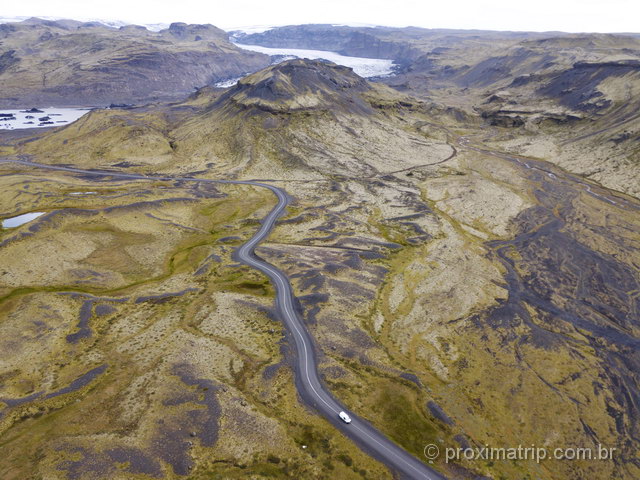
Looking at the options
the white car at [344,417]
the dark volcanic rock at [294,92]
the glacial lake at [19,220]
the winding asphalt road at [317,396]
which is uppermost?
the dark volcanic rock at [294,92]

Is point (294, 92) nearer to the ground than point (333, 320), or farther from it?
farther from it

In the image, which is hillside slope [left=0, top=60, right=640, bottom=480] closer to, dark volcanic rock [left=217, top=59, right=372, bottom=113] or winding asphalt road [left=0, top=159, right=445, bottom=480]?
winding asphalt road [left=0, top=159, right=445, bottom=480]

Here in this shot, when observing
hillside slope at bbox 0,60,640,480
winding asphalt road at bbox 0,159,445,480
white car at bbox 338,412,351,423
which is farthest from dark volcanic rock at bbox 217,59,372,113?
white car at bbox 338,412,351,423

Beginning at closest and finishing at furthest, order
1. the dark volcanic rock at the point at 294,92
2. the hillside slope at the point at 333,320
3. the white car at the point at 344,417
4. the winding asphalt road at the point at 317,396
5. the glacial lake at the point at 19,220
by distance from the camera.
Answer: the winding asphalt road at the point at 317,396 → the hillside slope at the point at 333,320 → the white car at the point at 344,417 → the glacial lake at the point at 19,220 → the dark volcanic rock at the point at 294,92

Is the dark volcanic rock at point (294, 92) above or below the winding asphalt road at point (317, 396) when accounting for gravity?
above

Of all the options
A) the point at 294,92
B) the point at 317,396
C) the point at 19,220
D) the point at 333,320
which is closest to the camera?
the point at 317,396

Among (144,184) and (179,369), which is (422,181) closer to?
(144,184)

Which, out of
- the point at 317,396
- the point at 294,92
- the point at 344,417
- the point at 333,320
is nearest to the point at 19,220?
the point at 333,320

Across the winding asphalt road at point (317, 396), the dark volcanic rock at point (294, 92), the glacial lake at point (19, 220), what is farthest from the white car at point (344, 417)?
the dark volcanic rock at point (294, 92)

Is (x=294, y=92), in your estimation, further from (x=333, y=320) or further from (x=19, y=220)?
(x=333, y=320)

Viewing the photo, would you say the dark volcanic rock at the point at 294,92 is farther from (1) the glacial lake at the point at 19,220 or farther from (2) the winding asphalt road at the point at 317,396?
(2) the winding asphalt road at the point at 317,396
